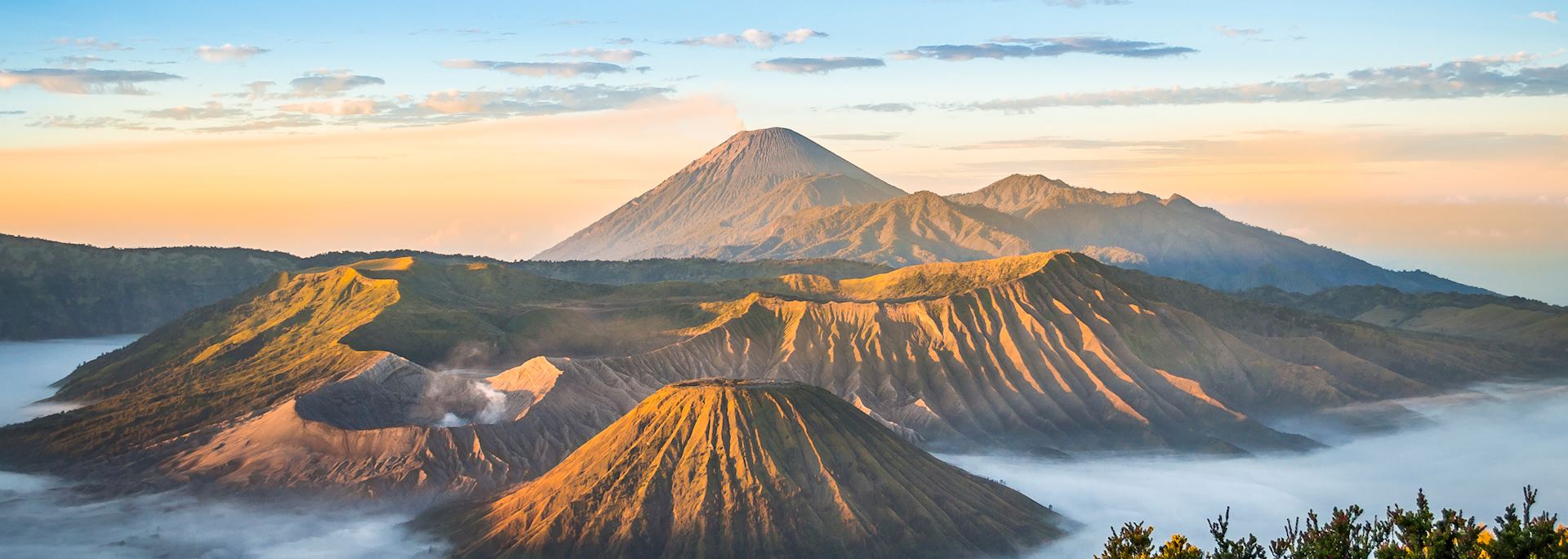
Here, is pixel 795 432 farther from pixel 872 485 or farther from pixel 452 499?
pixel 452 499

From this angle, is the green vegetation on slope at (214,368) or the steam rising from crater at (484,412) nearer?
the steam rising from crater at (484,412)

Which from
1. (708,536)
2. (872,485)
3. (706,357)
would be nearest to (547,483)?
(708,536)

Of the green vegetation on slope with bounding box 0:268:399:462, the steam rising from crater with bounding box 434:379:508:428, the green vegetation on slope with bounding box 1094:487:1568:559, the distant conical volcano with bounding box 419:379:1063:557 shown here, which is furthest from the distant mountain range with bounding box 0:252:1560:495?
the green vegetation on slope with bounding box 1094:487:1568:559

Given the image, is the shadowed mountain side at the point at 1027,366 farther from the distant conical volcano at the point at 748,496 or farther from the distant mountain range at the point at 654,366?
the distant conical volcano at the point at 748,496

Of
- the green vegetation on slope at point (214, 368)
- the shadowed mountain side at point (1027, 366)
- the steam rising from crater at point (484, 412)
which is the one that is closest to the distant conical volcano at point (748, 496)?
the steam rising from crater at point (484, 412)

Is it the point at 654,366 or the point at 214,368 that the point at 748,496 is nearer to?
the point at 654,366
